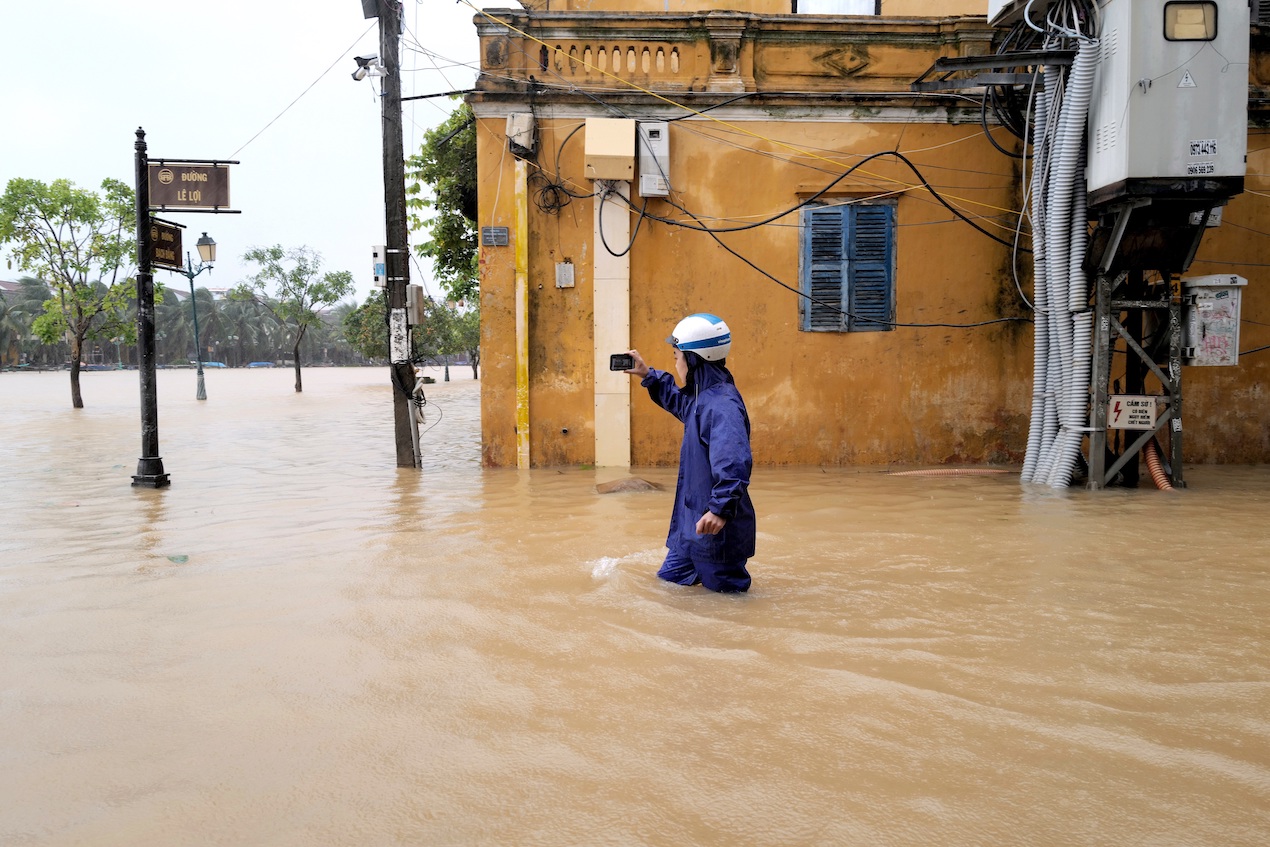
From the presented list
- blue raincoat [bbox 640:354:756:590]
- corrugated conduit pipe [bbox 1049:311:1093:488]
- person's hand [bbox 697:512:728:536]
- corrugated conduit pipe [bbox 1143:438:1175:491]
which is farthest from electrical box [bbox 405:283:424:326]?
corrugated conduit pipe [bbox 1143:438:1175:491]

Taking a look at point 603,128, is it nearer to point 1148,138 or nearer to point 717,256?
point 717,256

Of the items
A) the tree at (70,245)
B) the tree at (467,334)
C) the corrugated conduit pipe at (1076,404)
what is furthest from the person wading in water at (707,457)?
the tree at (467,334)

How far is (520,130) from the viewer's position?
10383mm

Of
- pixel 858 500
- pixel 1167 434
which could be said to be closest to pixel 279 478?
pixel 858 500

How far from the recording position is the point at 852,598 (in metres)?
4.95

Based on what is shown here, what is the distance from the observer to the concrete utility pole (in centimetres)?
1066

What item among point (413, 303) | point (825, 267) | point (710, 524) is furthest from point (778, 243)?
point (710, 524)

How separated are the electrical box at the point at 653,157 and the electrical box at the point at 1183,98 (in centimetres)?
470

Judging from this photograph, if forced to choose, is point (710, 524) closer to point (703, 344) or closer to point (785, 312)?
point (703, 344)

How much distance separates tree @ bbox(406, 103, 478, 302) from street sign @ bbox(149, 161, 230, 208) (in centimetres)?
593

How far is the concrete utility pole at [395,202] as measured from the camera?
10.7m

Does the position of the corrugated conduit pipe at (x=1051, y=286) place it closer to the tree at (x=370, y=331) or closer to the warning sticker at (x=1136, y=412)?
the warning sticker at (x=1136, y=412)

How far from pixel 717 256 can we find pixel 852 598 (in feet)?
21.8

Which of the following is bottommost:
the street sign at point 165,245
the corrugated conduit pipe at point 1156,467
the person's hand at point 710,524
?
the corrugated conduit pipe at point 1156,467
